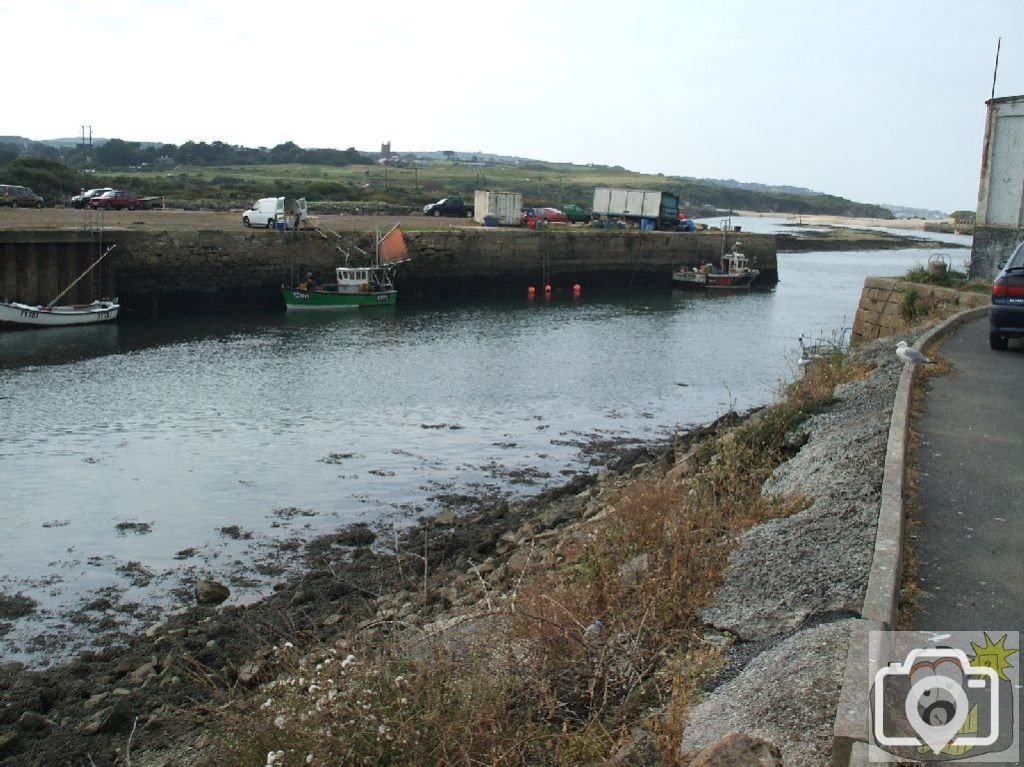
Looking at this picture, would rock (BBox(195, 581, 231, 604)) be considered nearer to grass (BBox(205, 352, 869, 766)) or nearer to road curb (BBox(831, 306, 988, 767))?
grass (BBox(205, 352, 869, 766))

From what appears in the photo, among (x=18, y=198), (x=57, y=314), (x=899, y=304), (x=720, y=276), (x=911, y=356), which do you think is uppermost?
(x=18, y=198)

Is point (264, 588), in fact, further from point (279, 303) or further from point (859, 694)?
point (279, 303)

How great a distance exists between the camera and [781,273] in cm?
7331

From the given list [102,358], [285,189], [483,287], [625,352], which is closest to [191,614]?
[102,358]

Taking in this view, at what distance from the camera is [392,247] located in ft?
155

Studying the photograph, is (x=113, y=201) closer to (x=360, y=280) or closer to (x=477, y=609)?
(x=360, y=280)

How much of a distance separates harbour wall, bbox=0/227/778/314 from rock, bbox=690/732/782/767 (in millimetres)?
37042

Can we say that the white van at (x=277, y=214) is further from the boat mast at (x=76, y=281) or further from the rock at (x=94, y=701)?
the rock at (x=94, y=701)

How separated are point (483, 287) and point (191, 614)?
40.8m

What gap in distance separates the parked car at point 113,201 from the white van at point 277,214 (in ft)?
34.0

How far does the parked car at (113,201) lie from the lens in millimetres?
55969

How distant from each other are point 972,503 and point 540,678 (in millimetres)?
4226

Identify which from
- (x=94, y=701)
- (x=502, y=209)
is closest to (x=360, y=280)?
(x=502, y=209)

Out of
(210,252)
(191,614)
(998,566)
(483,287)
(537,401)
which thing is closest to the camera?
(998,566)
